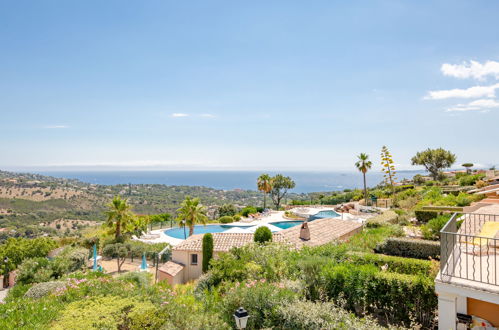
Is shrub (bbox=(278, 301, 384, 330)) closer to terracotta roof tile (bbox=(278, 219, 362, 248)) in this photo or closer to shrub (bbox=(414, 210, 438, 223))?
terracotta roof tile (bbox=(278, 219, 362, 248))

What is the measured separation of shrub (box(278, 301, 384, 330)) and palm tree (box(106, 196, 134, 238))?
2022cm

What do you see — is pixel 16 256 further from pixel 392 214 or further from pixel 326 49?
pixel 392 214

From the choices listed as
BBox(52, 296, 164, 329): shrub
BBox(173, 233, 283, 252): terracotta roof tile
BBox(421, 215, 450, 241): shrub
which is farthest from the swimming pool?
BBox(52, 296, 164, 329): shrub

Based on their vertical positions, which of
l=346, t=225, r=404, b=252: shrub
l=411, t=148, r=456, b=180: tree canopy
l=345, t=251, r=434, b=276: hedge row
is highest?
l=411, t=148, r=456, b=180: tree canopy

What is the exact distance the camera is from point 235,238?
17234 mm

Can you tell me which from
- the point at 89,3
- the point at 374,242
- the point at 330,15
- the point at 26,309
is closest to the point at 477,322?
the point at 374,242

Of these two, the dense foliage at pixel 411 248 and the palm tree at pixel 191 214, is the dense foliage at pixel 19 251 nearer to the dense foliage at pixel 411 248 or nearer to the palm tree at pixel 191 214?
the palm tree at pixel 191 214

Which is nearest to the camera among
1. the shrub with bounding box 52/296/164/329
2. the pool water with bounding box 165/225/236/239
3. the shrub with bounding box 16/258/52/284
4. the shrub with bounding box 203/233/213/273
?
the shrub with bounding box 52/296/164/329

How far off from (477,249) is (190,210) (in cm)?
2109

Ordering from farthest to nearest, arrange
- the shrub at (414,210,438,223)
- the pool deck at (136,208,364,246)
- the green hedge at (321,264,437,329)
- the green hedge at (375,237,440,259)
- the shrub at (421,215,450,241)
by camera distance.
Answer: the pool deck at (136,208,364,246) → the shrub at (414,210,438,223) → the shrub at (421,215,450,241) → the green hedge at (375,237,440,259) → the green hedge at (321,264,437,329)

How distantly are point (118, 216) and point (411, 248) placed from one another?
69.6 ft

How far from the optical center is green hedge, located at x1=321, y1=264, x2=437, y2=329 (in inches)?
266

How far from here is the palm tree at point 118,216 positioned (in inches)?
914

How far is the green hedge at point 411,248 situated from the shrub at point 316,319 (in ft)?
19.1
